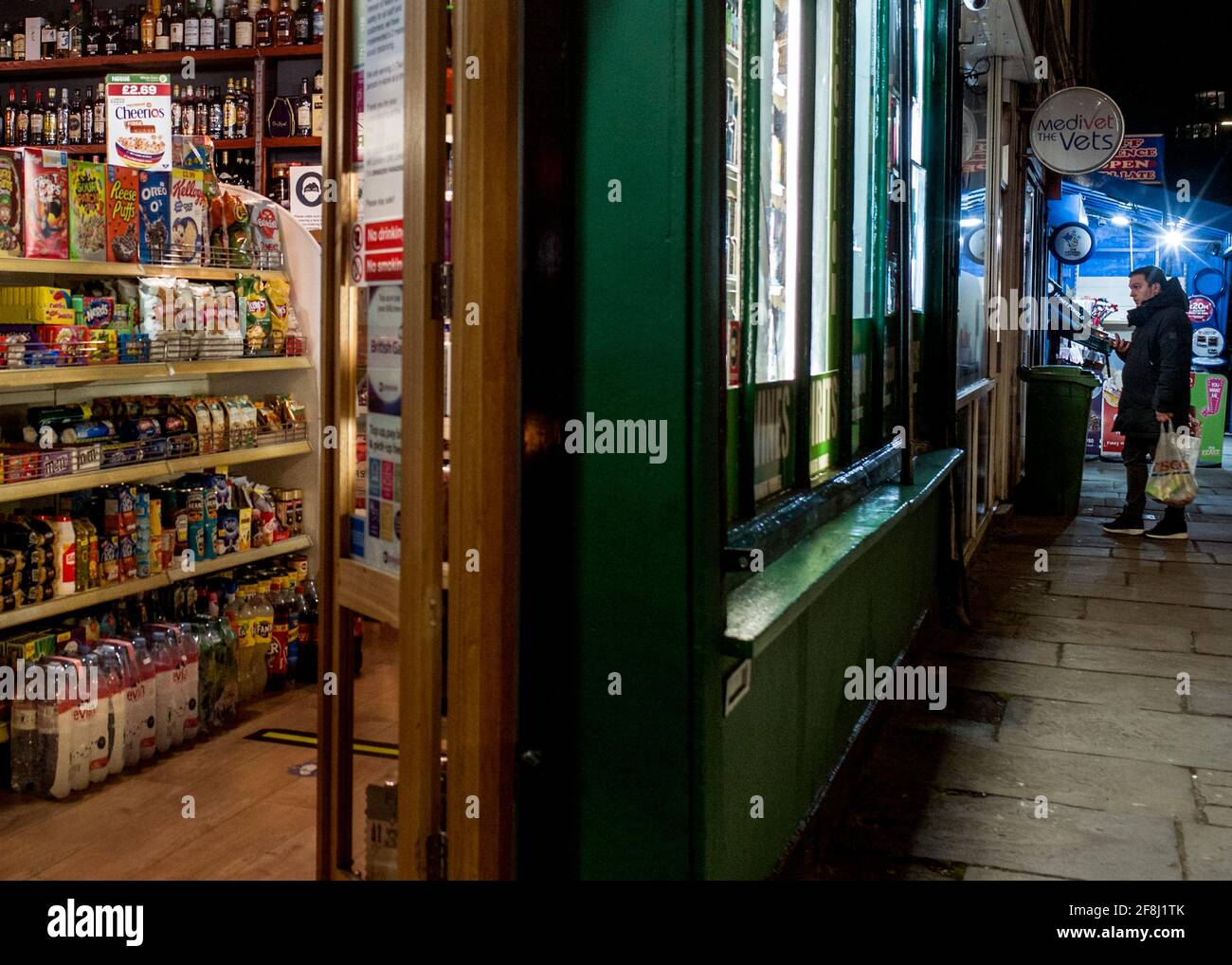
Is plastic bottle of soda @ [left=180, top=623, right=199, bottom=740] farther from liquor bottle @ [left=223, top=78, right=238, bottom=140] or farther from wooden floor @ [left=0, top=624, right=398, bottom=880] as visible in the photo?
liquor bottle @ [left=223, top=78, right=238, bottom=140]

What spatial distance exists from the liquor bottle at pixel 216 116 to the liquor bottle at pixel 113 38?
782mm

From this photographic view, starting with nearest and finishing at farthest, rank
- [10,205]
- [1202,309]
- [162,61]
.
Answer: [10,205] → [162,61] → [1202,309]

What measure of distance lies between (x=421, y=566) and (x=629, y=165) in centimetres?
91

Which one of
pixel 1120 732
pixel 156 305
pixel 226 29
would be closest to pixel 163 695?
pixel 156 305

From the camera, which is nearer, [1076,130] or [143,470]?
[143,470]

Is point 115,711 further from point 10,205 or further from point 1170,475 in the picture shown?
point 1170,475

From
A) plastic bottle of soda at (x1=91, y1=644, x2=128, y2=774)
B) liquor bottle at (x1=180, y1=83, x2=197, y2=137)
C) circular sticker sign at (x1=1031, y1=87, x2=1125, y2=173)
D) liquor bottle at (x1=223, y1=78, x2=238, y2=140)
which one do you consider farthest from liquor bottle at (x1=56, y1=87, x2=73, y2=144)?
circular sticker sign at (x1=1031, y1=87, x2=1125, y2=173)

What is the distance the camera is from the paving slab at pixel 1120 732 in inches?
186

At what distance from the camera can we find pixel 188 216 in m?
5.02

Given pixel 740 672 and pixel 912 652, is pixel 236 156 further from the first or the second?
pixel 740 672

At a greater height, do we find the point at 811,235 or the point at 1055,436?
the point at 811,235

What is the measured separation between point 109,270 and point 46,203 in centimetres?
33

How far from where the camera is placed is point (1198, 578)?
8062mm

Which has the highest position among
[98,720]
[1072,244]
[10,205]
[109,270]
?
[1072,244]
